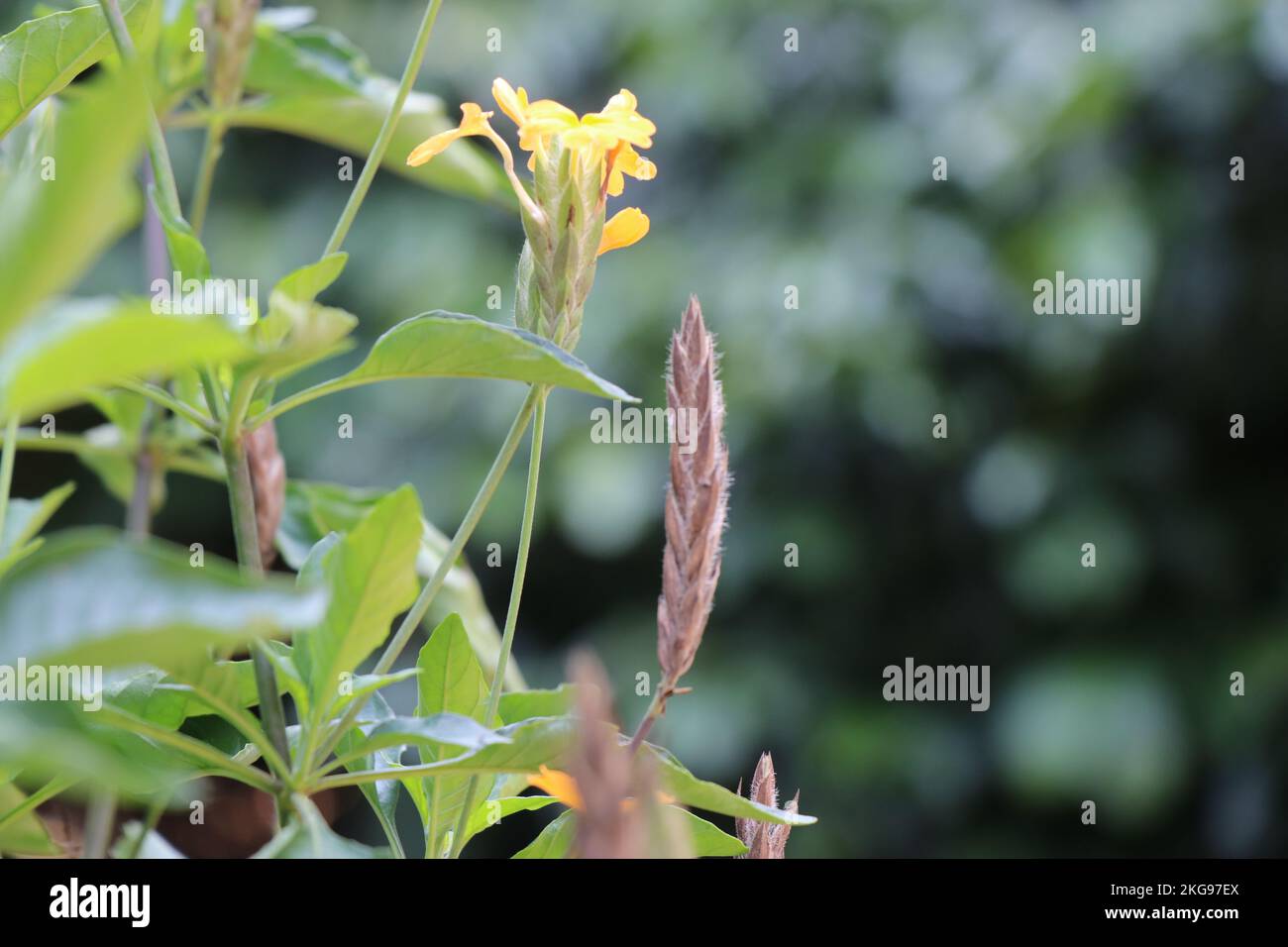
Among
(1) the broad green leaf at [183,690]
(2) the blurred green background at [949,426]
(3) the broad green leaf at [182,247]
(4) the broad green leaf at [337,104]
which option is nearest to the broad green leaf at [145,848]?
(1) the broad green leaf at [183,690]

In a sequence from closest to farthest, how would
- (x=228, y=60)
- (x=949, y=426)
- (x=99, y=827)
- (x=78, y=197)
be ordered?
(x=78, y=197) → (x=99, y=827) → (x=228, y=60) → (x=949, y=426)

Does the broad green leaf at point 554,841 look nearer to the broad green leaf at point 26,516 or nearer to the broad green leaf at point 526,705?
the broad green leaf at point 526,705

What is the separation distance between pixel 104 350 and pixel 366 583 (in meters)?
0.10

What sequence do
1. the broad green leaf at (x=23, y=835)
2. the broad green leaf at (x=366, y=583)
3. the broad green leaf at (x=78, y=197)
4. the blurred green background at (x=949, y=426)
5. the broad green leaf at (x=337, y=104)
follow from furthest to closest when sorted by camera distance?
the blurred green background at (x=949, y=426)
the broad green leaf at (x=337, y=104)
the broad green leaf at (x=23, y=835)
the broad green leaf at (x=366, y=583)
the broad green leaf at (x=78, y=197)

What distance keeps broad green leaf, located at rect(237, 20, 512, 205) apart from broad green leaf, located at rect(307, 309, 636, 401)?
0.22 meters

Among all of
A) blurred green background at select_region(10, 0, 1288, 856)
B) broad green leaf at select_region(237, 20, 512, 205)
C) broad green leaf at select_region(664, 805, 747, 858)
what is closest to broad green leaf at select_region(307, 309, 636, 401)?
broad green leaf at select_region(664, 805, 747, 858)

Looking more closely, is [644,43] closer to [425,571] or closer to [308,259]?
[308,259]

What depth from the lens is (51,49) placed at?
1.04ft

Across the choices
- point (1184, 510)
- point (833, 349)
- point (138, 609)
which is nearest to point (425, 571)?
point (138, 609)

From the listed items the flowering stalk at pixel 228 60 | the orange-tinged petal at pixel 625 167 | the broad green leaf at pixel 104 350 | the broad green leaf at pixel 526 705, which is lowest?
the broad green leaf at pixel 526 705

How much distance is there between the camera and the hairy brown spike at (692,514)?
24 cm

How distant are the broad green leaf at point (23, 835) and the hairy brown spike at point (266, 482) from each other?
0.10 meters

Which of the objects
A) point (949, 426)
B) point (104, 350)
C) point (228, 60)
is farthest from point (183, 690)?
point (949, 426)

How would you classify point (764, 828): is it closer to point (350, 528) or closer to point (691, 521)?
point (691, 521)
